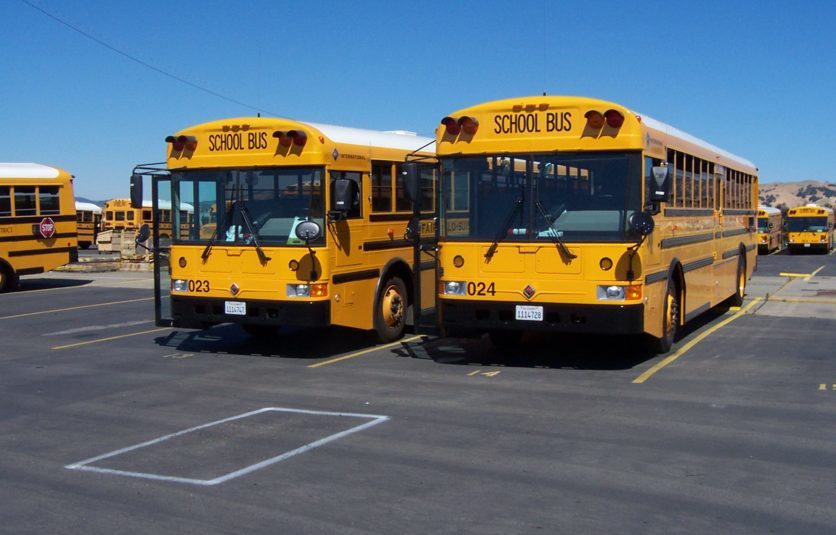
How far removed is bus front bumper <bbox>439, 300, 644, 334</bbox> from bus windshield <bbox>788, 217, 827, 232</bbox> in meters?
39.0

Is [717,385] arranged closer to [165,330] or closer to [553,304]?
[553,304]

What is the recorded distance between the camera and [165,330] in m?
14.3

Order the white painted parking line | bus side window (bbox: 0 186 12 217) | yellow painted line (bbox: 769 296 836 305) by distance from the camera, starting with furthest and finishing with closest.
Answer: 1. bus side window (bbox: 0 186 12 217)
2. yellow painted line (bbox: 769 296 836 305)
3. the white painted parking line

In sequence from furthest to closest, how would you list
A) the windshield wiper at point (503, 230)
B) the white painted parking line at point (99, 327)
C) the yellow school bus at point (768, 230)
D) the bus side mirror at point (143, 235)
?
the yellow school bus at point (768, 230)
the white painted parking line at point (99, 327)
the bus side mirror at point (143, 235)
the windshield wiper at point (503, 230)

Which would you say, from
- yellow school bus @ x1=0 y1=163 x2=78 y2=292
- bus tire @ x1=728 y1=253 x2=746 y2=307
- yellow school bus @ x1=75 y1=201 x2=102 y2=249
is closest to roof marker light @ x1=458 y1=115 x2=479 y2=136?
bus tire @ x1=728 y1=253 x2=746 y2=307

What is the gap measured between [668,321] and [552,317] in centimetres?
194

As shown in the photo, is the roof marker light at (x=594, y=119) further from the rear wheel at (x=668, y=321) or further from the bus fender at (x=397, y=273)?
the bus fender at (x=397, y=273)

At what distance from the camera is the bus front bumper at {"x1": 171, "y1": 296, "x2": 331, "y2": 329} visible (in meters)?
10.7

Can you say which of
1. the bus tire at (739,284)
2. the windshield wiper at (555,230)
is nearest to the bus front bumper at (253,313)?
the windshield wiper at (555,230)

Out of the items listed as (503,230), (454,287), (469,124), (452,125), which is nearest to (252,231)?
(454,287)

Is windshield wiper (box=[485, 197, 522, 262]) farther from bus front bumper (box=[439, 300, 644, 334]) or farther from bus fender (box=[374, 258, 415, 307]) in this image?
bus fender (box=[374, 258, 415, 307])

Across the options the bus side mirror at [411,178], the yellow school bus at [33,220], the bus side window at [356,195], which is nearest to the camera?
the bus side mirror at [411,178]

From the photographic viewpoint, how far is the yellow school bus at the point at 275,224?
10758mm

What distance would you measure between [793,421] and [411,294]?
250 inches
